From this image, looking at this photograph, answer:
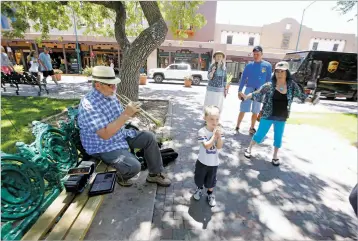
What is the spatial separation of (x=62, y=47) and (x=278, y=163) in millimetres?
24912

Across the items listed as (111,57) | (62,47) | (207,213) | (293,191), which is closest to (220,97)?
(293,191)

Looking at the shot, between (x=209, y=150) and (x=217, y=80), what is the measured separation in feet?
9.51

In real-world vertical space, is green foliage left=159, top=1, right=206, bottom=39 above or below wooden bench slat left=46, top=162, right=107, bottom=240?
above

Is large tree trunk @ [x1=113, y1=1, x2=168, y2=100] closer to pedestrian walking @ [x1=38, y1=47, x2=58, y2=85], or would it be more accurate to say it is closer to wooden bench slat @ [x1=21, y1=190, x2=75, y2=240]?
wooden bench slat @ [x1=21, y1=190, x2=75, y2=240]

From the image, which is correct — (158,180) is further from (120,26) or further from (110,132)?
(120,26)

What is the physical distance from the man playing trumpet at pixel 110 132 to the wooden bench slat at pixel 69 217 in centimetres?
45

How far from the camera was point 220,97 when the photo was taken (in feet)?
16.7

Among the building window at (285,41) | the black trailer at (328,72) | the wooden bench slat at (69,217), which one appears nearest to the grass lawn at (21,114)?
the wooden bench slat at (69,217)

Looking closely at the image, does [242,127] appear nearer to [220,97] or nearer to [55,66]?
[220,97]

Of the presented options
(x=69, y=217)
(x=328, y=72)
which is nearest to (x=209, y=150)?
(x=69, y=217)

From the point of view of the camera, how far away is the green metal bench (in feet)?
5.08

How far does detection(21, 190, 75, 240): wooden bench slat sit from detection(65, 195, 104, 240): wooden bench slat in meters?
0.18

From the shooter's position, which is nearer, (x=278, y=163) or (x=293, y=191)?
(x=293, y=191)

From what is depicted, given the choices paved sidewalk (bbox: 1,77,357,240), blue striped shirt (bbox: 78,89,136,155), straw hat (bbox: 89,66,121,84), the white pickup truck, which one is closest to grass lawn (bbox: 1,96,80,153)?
blue striped shirt (bbox: 78,89,136,155)
